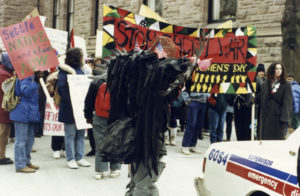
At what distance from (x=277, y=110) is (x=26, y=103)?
4.09 meters

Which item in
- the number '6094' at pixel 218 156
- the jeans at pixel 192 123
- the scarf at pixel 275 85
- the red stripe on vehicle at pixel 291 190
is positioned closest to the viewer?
the red stripe on vehicle at pixel 291 190

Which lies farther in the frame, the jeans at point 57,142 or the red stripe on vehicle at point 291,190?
the jeans at point 57,142

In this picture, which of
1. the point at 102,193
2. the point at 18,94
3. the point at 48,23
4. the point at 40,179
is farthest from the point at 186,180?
the point at 48,23

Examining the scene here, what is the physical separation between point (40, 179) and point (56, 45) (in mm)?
4245

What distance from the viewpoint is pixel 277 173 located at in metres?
2.97

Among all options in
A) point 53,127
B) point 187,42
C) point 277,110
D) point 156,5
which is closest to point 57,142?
point 53,127

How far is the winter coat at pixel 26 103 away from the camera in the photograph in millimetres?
6159

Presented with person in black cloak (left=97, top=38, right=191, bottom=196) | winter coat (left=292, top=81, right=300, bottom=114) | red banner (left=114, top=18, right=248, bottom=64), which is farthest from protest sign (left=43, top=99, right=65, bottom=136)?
winter coat (left=292, top=81, right=300, bottom=114)

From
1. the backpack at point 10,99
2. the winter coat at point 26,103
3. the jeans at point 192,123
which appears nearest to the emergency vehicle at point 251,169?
the winter coat at point 26,103

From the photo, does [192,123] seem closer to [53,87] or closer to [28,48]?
[53,87]

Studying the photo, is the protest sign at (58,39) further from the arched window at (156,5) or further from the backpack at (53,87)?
the arched window at (156,5)

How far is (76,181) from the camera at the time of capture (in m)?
5.93

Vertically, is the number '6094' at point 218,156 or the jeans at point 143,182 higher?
the number '6094' at point 218,156

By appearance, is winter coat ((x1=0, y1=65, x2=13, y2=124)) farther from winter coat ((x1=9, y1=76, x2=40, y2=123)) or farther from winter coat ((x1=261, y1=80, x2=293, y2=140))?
winter coat ((x1=261, y1=80, x2=293, y2=140))
